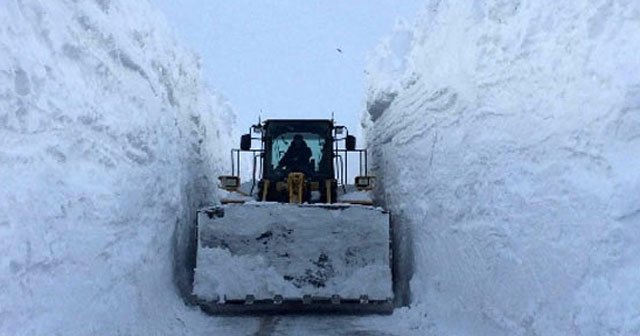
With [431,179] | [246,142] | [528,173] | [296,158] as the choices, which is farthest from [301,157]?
[528,173]

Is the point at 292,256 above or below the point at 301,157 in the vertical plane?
below

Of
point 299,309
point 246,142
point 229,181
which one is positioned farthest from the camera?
point 246,142

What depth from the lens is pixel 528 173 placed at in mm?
5516

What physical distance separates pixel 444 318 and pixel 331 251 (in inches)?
64.6

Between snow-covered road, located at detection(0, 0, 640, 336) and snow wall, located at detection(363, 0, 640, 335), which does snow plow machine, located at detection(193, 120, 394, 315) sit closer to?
snow-covered road, located at detection(0, 0, 640, 336)

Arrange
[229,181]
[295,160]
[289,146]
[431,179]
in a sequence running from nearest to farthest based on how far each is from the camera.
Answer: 1. [431,179]
2. [229,181]
3. [295,160]
4. [289,146]

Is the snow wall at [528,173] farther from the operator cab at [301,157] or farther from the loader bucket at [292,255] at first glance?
the operator cab at [301,157]

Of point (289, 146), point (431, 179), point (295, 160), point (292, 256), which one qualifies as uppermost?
point (289, 146)

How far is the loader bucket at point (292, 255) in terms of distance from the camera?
798 cm

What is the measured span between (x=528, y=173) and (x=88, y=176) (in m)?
3.49

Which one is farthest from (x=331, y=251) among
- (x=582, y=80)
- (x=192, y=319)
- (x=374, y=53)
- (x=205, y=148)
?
(x=374, y=53)

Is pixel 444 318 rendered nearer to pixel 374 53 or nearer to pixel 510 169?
pixel 510 169

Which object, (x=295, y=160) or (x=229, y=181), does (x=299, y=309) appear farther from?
(x=295, y=160)

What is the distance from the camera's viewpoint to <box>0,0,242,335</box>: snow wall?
13.0 ft
